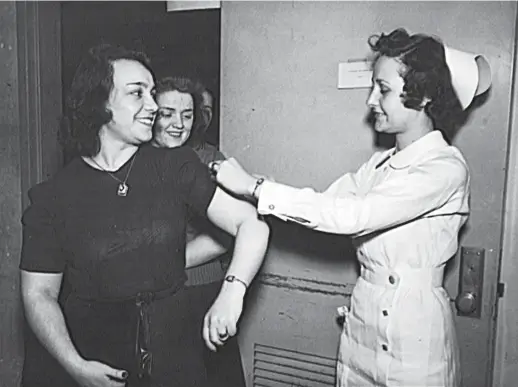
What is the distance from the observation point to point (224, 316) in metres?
0.81

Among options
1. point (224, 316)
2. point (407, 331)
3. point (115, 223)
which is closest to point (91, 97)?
point (115, 223)

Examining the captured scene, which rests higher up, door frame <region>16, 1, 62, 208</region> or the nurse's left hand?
door frame <region>16, 1, 62, 208</region>

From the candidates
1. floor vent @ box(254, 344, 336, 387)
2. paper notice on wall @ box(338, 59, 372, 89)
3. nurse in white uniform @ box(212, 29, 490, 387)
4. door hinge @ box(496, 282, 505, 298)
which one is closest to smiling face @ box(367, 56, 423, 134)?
nurse in white uniform @ box(212, 29, 490, 387)

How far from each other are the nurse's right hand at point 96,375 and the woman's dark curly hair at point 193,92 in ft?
1.44

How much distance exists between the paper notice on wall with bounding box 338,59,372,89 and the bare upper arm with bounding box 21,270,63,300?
2.13 ft

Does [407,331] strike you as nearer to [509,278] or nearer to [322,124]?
[509,278]

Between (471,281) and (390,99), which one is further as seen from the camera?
(471,281)

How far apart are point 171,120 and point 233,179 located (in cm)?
20

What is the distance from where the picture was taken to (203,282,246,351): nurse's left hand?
801 mm

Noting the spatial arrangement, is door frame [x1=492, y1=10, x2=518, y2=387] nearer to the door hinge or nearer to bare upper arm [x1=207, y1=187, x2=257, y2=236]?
the door hinge

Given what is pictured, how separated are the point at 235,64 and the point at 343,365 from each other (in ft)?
2.15

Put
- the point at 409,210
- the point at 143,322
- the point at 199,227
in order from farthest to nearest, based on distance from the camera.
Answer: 1. the point at 199,227
2. the point at 143,322
3. the point at 409,210

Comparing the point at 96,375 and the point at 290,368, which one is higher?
the point at 96,375

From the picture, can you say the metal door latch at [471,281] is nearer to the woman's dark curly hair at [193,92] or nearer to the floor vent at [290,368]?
the floor vent at [290,368]
